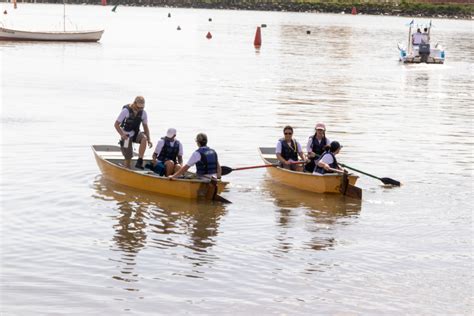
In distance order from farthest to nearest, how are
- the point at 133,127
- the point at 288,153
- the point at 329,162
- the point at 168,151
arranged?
the point at 288,153, the point at 133,127, the point at 329,162, the point at 168,151

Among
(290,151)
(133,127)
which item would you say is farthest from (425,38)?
(133,127)

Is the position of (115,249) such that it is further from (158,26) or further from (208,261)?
(158,26)

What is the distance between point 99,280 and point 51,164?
10869 mm

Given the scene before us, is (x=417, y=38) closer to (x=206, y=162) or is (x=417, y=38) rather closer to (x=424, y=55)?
(x=424, y=55)

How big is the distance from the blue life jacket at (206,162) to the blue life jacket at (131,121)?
8.56 ft

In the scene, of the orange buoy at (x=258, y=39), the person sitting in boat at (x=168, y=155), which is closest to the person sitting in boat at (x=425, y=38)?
the orange buoy at (x=258, y=39)

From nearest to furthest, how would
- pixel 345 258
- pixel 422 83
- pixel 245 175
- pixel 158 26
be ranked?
pixel 345 258 < pixel 245 175 < pixel 422 83 < pixel 158 26

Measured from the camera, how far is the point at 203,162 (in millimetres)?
21812

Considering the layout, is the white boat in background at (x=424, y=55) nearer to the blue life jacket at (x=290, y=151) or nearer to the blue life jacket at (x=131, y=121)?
the blue life jacket at (x=290, y=151)

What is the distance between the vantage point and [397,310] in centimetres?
1545

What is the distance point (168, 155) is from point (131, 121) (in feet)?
5.69

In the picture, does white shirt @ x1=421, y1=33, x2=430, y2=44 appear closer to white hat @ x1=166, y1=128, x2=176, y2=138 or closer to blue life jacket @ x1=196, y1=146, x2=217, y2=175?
white hat @ x1=166, y1=128, x2=176, y2=138

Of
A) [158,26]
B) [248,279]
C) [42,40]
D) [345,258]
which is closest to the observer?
[248,279]

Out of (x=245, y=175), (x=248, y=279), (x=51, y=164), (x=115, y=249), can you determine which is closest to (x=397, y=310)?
(x=248, y=279)
